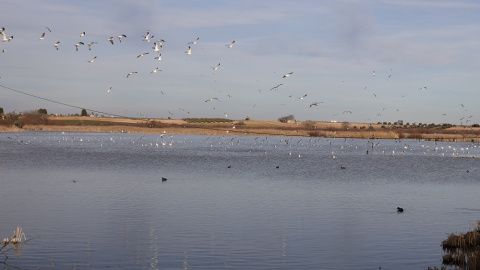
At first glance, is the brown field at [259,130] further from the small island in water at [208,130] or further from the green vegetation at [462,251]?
the green vegetation at [462,251]

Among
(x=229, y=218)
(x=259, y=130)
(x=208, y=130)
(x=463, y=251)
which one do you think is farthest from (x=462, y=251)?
(x=208, y=130)

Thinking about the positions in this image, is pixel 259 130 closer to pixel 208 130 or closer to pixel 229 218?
pixel 208 130

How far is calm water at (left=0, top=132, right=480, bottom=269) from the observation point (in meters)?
18.3

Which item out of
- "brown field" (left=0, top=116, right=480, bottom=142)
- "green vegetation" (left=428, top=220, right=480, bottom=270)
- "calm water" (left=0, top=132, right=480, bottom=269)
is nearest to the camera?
"green vegetation" (left=428, top=220, right=480, bottom=270)

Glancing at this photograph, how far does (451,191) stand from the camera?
123 feet

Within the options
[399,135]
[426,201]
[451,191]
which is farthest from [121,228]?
[399,135]

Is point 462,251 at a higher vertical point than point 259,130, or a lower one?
lower

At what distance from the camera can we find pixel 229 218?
2534 centimetres

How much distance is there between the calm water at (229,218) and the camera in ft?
60.1

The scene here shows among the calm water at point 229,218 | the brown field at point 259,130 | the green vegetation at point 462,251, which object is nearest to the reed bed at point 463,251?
the green vegetation at point 462,251

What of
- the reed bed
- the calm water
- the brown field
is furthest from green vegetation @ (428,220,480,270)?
the brown field

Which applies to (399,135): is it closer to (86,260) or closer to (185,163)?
(185,163)

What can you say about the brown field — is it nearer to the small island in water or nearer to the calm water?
the small island in water

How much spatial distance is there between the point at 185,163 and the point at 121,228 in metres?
35.1
